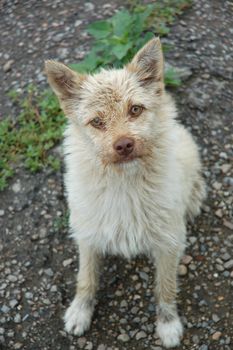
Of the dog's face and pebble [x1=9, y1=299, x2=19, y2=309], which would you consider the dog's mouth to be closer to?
the dog's face

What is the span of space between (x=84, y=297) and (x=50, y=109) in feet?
6.44

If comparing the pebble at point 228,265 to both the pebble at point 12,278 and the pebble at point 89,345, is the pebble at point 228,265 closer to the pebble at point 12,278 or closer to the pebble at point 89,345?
the pebble at point 89,345

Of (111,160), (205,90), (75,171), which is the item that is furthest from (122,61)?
(111,160)

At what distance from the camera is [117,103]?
3418 millimetres

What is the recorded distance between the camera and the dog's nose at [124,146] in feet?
10.6

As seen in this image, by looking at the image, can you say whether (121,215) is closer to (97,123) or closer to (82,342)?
(97,123)

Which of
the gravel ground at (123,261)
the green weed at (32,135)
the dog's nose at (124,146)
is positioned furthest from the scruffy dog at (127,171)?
the green weed at (32,135)

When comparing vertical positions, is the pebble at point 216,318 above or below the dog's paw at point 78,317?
below

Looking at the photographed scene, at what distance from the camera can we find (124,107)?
3.41m

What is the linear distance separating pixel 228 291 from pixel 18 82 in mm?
3105

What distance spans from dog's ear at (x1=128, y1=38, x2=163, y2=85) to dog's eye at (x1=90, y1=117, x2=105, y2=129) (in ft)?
1.43

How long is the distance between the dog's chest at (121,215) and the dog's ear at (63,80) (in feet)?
2.22

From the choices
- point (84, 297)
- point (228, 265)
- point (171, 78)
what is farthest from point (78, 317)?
point (171, 78)

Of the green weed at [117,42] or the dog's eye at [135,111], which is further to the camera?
the green weed at [117,42]
